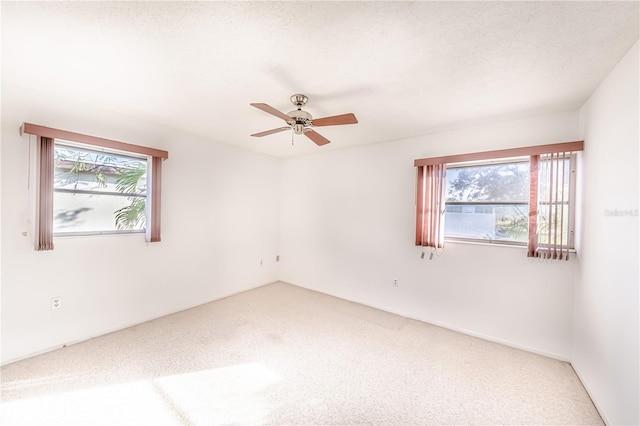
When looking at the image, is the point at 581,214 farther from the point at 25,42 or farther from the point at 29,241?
the point at 29,241

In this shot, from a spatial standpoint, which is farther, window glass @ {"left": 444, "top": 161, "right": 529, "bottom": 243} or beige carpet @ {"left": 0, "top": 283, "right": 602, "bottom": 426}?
window glass @ {"left": 444, "top": 161, "right": 529, "bottom": 243}

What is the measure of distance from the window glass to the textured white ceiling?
2.11 ft

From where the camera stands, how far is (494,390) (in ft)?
6.36

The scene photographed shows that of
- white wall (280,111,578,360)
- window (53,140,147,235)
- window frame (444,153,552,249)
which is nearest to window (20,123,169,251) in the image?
window (53,140,147,235)

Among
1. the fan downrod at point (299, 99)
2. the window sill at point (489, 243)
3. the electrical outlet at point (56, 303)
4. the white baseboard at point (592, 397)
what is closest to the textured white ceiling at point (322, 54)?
the fan downrod at point (299, 99)

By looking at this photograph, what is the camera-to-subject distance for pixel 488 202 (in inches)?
111

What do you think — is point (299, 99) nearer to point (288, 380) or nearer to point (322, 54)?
point (322, 54)

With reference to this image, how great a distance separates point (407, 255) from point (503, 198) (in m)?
1.29

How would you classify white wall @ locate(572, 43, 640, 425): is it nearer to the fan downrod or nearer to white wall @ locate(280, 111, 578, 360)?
white wall @ locate(280, 111, 578, 360)

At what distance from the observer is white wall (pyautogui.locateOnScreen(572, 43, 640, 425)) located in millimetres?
1471

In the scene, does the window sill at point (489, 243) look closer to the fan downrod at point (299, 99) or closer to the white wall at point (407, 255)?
the white wall at point (407, 255)

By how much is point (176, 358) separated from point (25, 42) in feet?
8.59

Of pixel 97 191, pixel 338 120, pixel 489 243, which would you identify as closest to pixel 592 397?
pixel 489 243

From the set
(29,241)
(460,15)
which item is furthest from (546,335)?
(29,241)
